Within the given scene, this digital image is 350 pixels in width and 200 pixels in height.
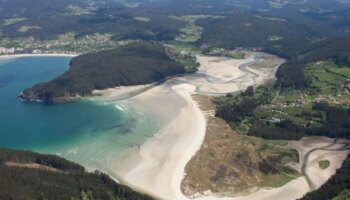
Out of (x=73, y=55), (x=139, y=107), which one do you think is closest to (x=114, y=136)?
(x=139, y=107)

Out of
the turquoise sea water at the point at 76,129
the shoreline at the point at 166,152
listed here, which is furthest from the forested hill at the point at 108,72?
the shoreline at the point at 166,152

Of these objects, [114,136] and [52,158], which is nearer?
[52,158]

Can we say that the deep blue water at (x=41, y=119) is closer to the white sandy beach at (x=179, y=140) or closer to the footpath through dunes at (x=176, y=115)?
the white sandy beach at (x=179, y=140)

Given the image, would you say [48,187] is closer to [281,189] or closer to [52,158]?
[52,158]

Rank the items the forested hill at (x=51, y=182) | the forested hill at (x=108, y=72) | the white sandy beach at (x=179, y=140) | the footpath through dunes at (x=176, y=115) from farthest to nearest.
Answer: the forested hill at (x=108, y=72) → the footpath through dunes at (x=176, y=115) → the white sandy beach at (x=179, y=140) → the forested hill at (x=51, y=182)

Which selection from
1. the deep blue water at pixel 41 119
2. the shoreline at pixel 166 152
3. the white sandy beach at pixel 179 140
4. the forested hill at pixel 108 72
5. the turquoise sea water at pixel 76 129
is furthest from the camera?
the forested hill at pixel 108 72
